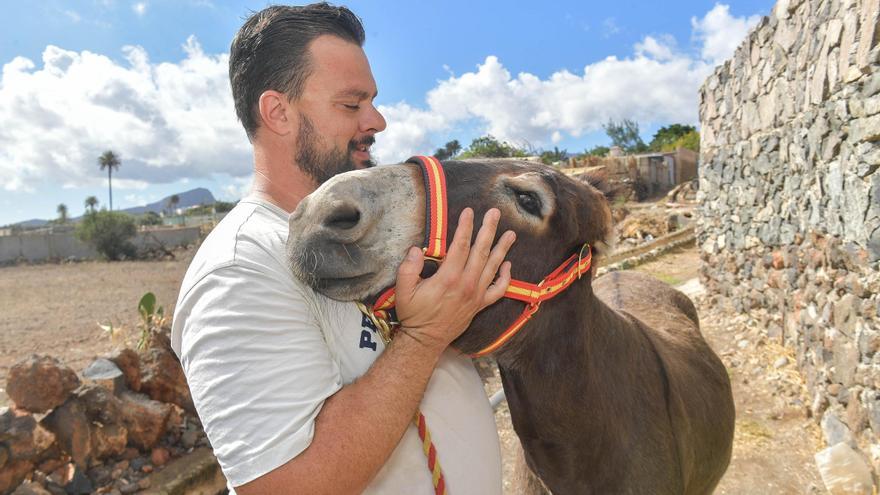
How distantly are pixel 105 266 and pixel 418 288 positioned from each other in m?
34.4

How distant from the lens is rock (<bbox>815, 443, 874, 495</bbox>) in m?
3.74

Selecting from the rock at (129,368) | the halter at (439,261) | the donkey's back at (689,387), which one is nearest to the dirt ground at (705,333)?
the donkey's back at (689,387)

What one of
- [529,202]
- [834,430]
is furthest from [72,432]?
[834,430]

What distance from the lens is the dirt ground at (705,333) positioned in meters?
4.46

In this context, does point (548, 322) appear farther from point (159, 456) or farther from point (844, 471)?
point (159, 456)

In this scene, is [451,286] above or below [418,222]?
below

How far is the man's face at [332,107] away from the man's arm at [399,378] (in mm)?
731

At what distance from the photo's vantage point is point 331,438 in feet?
4.30

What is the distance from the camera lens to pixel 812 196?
16.9 ft

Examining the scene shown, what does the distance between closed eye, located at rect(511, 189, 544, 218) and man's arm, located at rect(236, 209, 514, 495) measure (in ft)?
0.62

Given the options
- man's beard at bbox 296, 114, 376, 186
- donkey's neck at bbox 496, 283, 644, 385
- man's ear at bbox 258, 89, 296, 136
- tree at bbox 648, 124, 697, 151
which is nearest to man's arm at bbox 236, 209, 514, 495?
donkey's neck at bbox 496, 283, 644, 385

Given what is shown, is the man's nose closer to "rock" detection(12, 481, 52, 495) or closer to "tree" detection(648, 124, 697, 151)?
"rock" detection(12, 481, 52, 495)

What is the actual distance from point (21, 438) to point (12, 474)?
232 mm

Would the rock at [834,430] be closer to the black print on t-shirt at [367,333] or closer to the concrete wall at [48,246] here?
the black print on t-shirt at [367,333]
